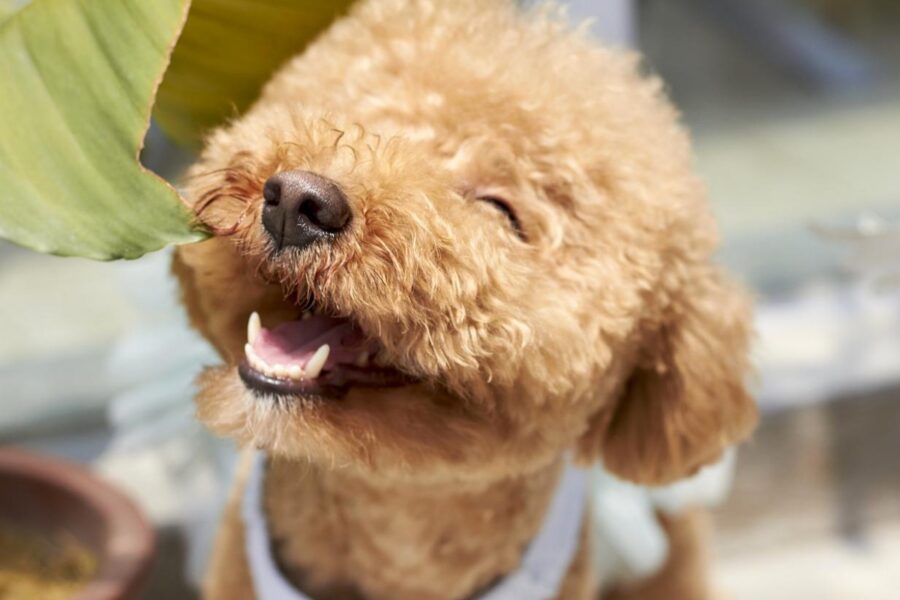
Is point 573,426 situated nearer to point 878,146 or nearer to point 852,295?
point 852,295

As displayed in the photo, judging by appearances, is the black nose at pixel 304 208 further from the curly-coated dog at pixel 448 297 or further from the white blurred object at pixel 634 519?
the white blurred object at pixel 634 519

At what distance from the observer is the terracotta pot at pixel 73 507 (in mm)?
1131

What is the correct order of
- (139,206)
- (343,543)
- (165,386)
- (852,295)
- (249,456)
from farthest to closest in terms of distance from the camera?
(852,295)
(165,386)
(249,456)
(343,543)
(139,206)

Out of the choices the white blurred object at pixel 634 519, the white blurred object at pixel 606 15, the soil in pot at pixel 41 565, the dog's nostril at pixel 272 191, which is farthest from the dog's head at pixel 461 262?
the soil in pot at pixel 41 565

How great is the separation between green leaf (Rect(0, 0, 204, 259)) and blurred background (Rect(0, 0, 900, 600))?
440 mm

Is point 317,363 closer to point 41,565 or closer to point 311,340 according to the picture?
point 311,340

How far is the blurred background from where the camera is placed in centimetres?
126

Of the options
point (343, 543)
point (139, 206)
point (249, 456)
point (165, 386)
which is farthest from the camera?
point (165, 386)

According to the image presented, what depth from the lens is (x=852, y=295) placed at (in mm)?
1666

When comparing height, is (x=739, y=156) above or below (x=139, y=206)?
above

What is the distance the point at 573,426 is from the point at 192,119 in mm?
392

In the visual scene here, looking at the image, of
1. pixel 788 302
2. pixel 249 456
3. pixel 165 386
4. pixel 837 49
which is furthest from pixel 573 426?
pixel 837 49

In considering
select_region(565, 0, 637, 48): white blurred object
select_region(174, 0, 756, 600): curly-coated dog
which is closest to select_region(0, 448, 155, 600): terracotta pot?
select_region(174, 0, 756, 600): curly-coated dog

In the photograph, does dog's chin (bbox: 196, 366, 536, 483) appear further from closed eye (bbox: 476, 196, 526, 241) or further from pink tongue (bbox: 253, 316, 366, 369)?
closed eye (bbox: 476, 196, 526, 241)
